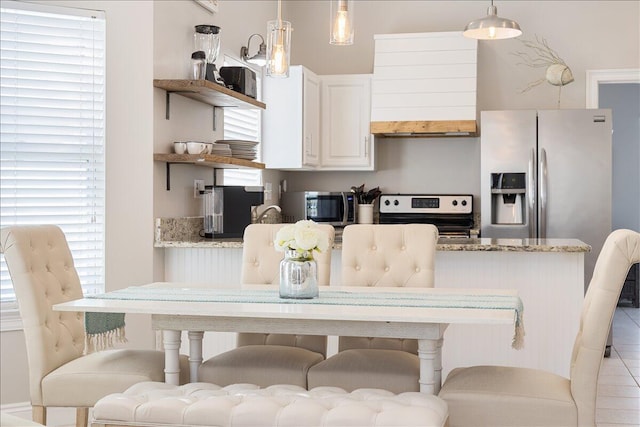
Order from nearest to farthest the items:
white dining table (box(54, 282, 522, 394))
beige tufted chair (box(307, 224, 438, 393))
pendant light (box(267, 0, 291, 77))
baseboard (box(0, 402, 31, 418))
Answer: white dining table (box(54, 282, 522, 394))
pendant light (box(267, 0, 291, 77))
beige tufted chair (box(307, 224, 438, 393))
baseboard (box(0, 402, 31, 418))

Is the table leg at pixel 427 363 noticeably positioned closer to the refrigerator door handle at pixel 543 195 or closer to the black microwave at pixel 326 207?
the refrigerator door handle at pixel 543 195

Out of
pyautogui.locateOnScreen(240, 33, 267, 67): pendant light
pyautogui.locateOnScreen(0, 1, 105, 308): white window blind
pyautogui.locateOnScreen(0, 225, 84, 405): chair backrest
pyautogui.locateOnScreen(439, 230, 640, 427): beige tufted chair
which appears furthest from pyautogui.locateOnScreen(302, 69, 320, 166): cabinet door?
pyautogui.locateOnScreen(439, 230, 640, 427): beige tufted chair

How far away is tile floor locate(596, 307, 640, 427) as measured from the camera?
164 inches

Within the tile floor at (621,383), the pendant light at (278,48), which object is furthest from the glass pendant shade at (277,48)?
the tile floor at (621,383)

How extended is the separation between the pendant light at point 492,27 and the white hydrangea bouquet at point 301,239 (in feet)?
6.92

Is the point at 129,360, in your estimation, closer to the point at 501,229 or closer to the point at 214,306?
the point at 214,306

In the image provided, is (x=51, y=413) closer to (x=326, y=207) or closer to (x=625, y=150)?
(x=326, y=207)

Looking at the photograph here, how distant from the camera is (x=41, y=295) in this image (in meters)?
3.08

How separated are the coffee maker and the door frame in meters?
3.03

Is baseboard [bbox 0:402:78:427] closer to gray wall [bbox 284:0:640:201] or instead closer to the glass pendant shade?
the glass pendant shade

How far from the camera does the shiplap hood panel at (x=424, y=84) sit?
609 centimetres

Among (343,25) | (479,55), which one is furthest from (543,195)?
(343,25)

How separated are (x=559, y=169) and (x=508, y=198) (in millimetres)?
406

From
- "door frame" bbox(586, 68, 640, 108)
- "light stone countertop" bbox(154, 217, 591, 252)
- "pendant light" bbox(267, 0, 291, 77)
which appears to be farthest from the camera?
"door frame" bbox(586, 68, 640, 108)
